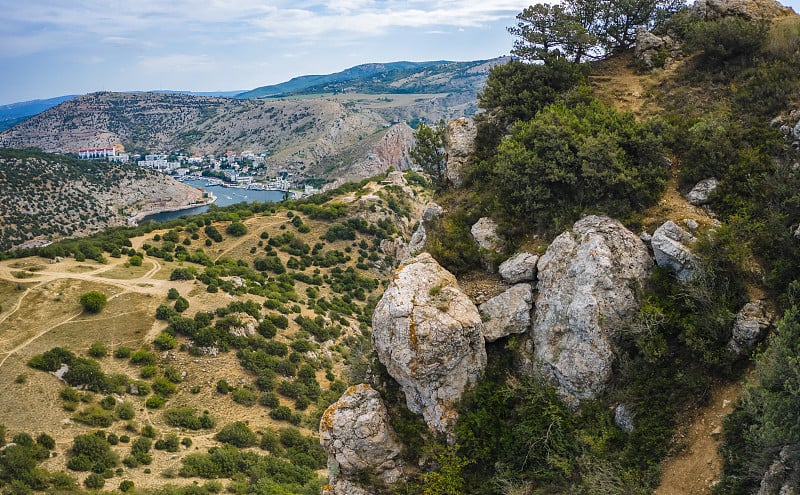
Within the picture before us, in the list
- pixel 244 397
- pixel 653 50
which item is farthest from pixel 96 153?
pixel 653 50

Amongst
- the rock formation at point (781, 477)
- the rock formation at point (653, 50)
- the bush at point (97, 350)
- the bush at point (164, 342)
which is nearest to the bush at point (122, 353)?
the bush at point (97, 350)

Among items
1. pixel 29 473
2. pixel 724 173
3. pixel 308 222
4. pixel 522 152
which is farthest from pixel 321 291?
pixel 724 173

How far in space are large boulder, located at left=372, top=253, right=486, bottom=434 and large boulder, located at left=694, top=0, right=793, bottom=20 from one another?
1535 centimetres

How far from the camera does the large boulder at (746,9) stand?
17.3 metres

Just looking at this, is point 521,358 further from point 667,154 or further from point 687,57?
point 687,57

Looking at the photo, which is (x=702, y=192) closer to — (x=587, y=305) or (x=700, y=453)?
(x=587, y=305)

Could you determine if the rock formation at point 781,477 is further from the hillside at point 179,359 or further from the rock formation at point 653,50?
the rock formation at point 653,50

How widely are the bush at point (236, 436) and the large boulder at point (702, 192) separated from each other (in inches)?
1018

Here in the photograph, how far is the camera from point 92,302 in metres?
33.5

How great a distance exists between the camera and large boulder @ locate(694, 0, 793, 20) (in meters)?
17.3

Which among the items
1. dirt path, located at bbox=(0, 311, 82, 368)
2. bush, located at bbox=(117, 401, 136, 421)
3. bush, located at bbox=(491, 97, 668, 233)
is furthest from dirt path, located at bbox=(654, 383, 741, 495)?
dirt path, located at bbox=(0, 311, 82, 368)

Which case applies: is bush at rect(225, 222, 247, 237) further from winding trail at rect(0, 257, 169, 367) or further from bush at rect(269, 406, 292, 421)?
bush at rect(269, 406, 292, 421)

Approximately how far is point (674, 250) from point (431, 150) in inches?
470

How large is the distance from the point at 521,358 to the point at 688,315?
13.9 feet
